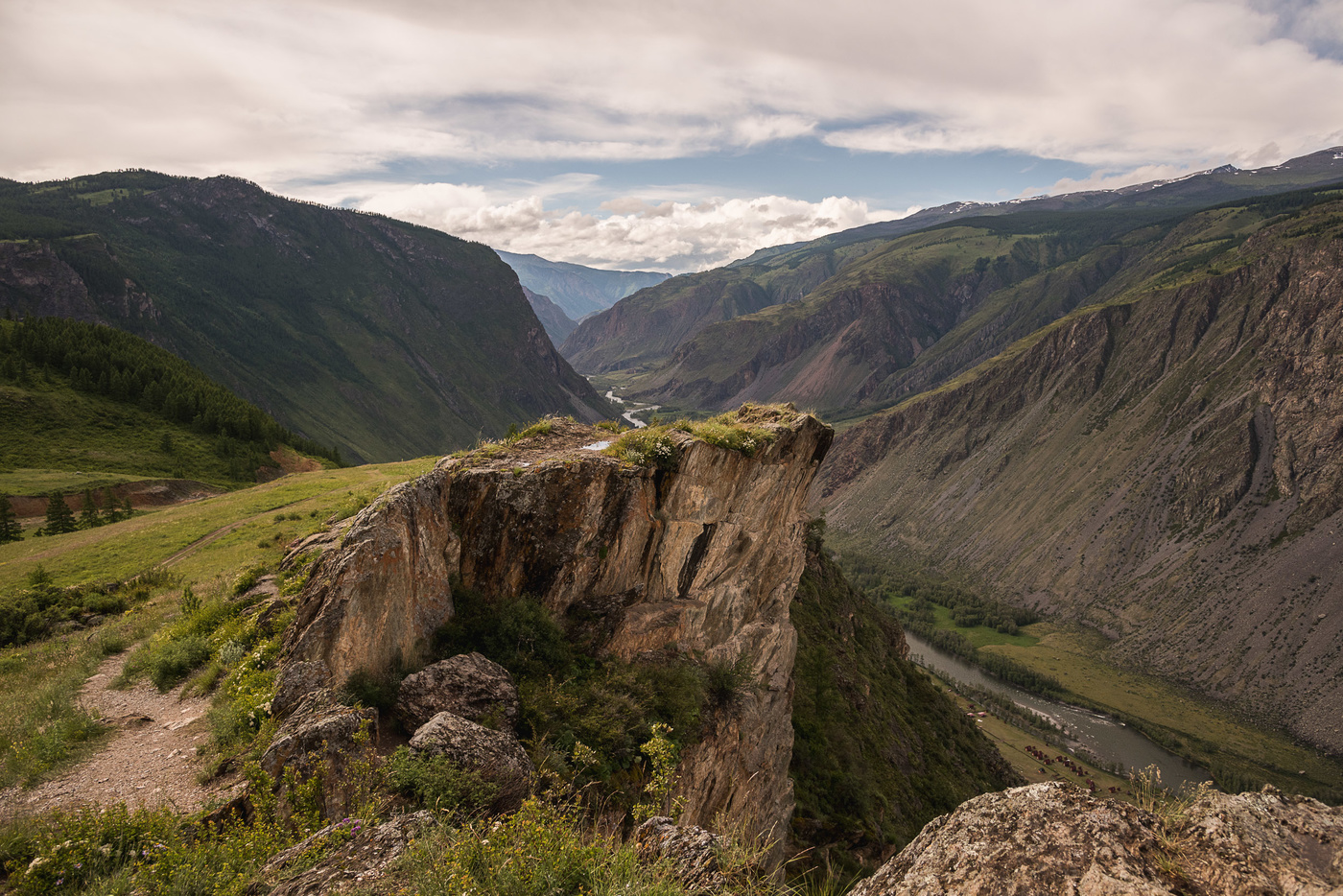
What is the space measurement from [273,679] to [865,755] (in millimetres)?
32829

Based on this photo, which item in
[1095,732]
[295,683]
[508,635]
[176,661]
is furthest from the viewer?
[1095,732]

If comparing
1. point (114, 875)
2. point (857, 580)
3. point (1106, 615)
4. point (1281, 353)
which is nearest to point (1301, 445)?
point (1281, 353)

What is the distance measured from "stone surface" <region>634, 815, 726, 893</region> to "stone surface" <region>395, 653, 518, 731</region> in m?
4.40

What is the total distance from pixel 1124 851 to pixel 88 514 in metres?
49.7

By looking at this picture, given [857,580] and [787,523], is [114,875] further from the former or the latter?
[857,580]

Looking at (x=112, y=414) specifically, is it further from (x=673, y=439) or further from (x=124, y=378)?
(x=673, y=439)

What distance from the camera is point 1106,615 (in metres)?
145

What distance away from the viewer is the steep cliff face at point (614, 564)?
12344 mm

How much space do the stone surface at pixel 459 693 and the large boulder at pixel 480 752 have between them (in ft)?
4.11

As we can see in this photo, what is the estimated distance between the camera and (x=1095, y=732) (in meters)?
111

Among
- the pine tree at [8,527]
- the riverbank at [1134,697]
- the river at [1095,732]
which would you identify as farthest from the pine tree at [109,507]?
the river at [1095,732]

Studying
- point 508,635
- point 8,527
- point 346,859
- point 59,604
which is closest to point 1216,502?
point 508,635

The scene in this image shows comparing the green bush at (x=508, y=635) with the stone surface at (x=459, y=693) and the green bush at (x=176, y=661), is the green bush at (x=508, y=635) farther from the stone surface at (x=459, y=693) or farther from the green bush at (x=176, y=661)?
the green bush at (x=176, y=661)

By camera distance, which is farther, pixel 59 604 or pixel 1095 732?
pixel 1095 732
